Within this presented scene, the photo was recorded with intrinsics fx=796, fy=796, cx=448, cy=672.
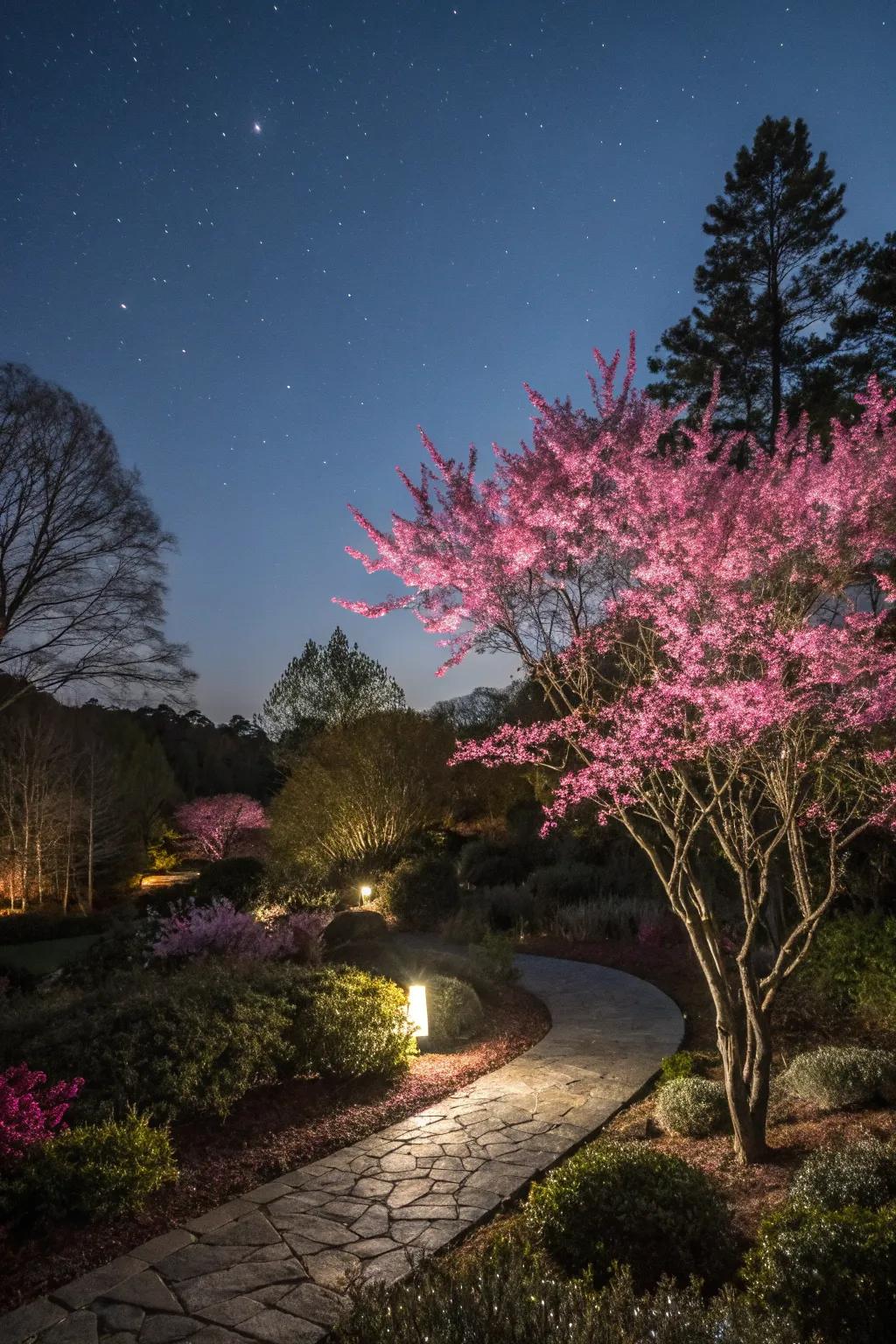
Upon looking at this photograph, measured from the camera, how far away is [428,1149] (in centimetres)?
→ 496

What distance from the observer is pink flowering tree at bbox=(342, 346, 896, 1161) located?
184 inches

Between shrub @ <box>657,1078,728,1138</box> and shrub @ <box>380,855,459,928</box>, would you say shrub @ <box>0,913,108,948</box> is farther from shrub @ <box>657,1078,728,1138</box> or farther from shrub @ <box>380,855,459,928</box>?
shrub @ <box>657,1078,728,1138</box>

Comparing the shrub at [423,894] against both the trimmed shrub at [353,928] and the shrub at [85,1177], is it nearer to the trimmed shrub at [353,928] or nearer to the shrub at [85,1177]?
the trimmed shrub at [353,928]

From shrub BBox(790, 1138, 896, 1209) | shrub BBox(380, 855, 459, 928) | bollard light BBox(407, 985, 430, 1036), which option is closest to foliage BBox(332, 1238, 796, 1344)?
shrub BBox(790, 1138, 896, 1209)

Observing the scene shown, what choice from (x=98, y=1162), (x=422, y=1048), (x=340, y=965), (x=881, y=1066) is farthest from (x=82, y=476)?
(x=881, y=1066)

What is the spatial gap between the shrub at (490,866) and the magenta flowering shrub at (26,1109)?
12897mm

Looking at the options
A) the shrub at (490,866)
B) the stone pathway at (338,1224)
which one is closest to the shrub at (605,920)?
the shrub at (490,866)

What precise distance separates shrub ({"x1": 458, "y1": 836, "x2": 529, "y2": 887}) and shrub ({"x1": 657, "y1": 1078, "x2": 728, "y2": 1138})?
38.1 ft

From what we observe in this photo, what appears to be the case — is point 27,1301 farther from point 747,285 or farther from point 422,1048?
point 747,285

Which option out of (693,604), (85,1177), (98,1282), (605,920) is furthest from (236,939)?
(605,920)

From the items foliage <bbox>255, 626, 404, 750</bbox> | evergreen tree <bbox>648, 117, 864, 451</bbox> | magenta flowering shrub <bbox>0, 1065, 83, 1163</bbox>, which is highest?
evergreen tree <bbox>648, 117, 864, 451</bbox>

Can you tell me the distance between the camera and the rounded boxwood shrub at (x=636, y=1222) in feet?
10.9

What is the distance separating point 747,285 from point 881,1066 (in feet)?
41.3

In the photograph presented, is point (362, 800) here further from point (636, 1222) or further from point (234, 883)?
point (636, 1222)
